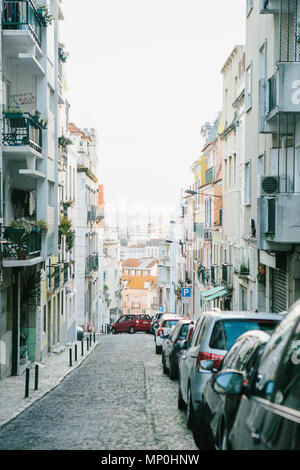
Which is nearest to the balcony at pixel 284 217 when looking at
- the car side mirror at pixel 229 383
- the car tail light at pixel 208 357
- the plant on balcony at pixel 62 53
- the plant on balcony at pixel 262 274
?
the car tail light at pixel 208 357

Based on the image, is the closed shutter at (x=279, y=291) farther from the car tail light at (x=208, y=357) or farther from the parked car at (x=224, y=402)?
the parked car at (x=224, y=402)

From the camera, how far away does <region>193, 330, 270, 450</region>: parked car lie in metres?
5.72

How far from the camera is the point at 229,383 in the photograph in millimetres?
4961

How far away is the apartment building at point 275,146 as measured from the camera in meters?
14.8

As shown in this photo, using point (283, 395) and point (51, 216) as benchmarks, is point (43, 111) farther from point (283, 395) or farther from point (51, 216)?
point (283, 395)

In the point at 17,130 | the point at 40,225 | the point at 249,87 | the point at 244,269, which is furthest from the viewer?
the point at 244,269

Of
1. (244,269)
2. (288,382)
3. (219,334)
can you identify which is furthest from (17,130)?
(288,382)

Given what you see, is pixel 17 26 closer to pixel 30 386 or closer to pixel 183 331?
pixel 183 331

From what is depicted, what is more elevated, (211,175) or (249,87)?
(249,87)

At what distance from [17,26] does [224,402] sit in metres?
16.3

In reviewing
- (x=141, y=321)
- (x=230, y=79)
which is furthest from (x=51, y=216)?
(x=141, y=321)

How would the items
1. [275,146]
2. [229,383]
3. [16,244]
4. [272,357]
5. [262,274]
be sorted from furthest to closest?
[262,274], [16,244], [275,146], [229,383], [272,357]

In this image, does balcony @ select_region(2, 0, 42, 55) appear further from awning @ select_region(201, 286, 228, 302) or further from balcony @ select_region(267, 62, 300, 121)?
awning @ select_region(201, 286, 228, 302)

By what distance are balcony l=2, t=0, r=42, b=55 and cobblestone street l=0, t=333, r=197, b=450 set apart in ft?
32.7
